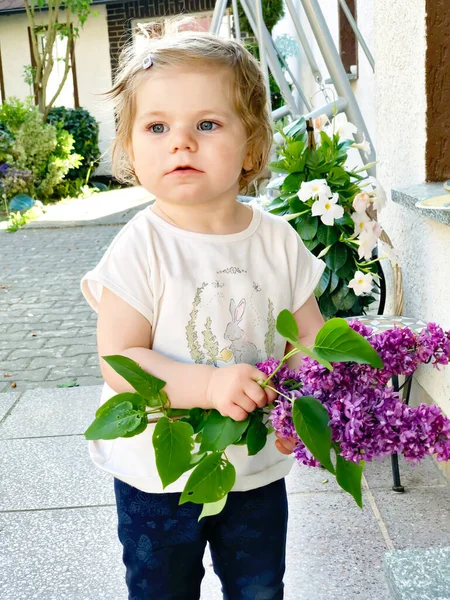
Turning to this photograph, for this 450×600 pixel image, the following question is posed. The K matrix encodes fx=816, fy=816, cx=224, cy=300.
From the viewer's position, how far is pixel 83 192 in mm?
13844

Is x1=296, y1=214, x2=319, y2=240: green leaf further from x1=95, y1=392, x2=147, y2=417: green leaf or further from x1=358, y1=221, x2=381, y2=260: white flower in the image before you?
x1=95, y1=392, x2=147, y2=417: green leaf

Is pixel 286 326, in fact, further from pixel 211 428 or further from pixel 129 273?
pixel 129 273

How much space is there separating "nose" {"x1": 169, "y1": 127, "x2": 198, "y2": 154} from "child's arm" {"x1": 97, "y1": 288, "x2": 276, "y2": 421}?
287mm

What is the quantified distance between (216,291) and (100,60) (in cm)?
1631

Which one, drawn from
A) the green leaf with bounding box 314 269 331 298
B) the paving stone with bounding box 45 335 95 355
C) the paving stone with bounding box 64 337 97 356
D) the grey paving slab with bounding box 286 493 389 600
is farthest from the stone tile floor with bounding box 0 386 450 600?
the paving stone with bounding box 45 335 95 355

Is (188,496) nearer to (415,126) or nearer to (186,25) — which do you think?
(186,25)

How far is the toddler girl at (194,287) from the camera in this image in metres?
1.42

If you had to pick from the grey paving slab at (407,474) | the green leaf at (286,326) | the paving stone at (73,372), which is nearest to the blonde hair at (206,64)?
the green leaf at (286,326)

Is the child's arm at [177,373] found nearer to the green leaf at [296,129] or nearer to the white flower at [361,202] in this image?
the white flower at [361,202]

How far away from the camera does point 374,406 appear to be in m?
1.07

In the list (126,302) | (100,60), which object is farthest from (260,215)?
(100,60)

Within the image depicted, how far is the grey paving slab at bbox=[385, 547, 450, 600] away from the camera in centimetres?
188

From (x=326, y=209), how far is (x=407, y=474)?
1061 millimetres

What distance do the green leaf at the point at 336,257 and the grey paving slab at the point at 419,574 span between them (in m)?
1.19
